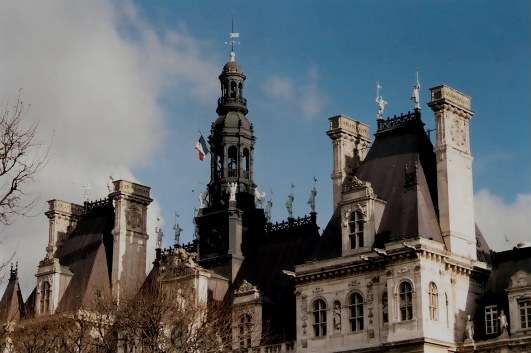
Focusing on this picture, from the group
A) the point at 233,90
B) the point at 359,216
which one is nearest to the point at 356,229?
the point at 359,216

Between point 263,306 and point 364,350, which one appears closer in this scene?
point 364,350

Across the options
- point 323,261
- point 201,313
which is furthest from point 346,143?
point 201,313

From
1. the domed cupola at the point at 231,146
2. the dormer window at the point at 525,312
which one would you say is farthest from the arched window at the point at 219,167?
the dormer window at the point at 525,312

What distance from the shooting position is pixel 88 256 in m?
80.8

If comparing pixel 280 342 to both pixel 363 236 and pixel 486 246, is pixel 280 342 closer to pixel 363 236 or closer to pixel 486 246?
pixel 363 236

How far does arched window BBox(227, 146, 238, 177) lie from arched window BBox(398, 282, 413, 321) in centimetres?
2225

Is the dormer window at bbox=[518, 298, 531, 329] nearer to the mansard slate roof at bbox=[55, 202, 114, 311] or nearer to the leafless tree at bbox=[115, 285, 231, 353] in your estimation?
the leafless tree at bbox=[115, 285, 231, 353]

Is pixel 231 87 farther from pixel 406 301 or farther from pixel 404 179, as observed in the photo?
pixel 406 301

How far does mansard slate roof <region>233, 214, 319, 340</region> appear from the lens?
6875 centimetres

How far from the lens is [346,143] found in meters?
72.1

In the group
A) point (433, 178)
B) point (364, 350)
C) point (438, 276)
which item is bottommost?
point (364, 350)

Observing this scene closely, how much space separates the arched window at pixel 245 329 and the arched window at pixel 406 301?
36.4ft

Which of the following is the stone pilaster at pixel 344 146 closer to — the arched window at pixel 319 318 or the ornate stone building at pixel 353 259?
the ornate stone building at pixel 353 259

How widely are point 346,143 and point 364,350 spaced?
52.7ft
